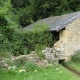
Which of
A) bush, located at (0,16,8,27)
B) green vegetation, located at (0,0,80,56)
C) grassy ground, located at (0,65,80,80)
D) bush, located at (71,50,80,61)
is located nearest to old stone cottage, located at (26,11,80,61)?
bush, located at (71,50,80,61)

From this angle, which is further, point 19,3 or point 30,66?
point 19,3

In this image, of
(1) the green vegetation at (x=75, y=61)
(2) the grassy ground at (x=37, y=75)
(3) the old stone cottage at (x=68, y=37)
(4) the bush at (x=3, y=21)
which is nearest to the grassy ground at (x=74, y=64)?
(1) the green vegetation at (x=75, y=61)

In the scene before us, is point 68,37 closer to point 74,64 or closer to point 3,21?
point 74,64

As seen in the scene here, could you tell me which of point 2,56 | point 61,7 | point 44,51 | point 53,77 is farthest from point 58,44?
point 61,7

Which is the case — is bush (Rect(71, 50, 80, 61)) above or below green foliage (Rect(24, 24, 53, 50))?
below

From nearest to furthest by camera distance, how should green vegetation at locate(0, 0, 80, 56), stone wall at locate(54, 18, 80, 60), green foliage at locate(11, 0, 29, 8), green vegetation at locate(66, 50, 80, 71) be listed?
green vegetation at locate(0, 0, 80, 56)
green vegetation at locate(66, 50, 80, 71)
stone wall at locate(54, 18, 80, 60)
green foliage at locate(11, 0, 29, 8)

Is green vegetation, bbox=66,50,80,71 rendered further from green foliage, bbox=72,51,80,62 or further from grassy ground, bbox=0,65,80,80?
grassy ground, bbox=0,65,80,80

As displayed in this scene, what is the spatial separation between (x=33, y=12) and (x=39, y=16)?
48.1 inches

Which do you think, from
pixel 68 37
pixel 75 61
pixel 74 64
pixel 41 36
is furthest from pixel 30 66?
pixel 68 37

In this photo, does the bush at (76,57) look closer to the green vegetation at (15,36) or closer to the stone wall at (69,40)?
the stone wall at (69,40)

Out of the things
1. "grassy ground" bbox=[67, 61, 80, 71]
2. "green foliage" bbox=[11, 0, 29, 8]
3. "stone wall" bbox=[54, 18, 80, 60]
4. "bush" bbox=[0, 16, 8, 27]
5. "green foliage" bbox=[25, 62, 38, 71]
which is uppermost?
"green foliage" bbox=[11, 0, 29, 8]

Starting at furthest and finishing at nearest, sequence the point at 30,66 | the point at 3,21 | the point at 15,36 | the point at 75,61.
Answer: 1. the point at 15,36
2. the point at 75,61
3. the point at 3,21
4. the point at 30,66

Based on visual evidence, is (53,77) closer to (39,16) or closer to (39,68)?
(39,68)

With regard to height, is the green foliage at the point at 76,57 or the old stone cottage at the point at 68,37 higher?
the old stone cottage at the point at 68,37
